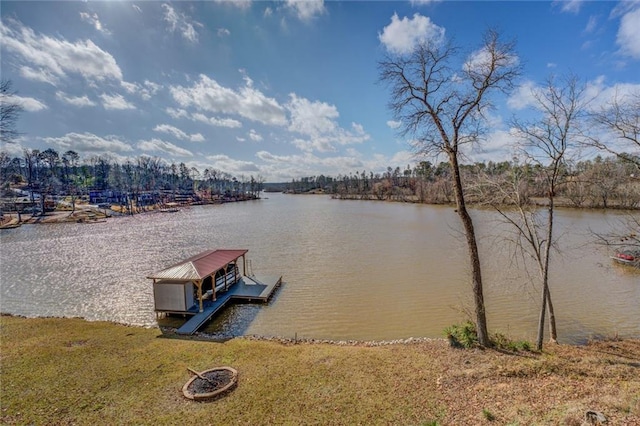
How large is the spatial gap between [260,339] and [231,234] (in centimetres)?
2462

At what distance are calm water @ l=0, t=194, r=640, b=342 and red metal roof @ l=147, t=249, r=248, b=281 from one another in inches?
80.1

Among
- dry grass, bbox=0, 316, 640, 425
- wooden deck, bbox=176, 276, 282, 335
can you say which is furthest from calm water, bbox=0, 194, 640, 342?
dry grass, bbox=0, 316, 640, 425

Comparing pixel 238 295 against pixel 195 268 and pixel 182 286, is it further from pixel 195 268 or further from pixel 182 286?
pixel 182 286

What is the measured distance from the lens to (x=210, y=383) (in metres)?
7.03

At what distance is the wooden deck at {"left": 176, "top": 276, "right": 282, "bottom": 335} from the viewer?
11744mm

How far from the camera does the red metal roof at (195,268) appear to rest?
41.6ft

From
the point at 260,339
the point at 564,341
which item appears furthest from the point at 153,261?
the point at 564,341

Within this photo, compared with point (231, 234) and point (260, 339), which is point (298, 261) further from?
point (231, 234)

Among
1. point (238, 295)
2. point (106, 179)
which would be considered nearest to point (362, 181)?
point (106, 179)

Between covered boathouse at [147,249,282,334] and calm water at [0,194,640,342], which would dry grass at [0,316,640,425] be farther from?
covered boathouse at [147,249,282,334]

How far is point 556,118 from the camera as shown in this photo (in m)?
7.92

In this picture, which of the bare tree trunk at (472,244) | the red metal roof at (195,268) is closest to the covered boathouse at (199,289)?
the red metal roof at (195,268)

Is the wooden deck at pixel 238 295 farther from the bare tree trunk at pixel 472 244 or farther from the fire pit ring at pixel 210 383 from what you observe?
the bare tree trunk at pixel 472 244

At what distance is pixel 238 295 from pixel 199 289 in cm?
276
